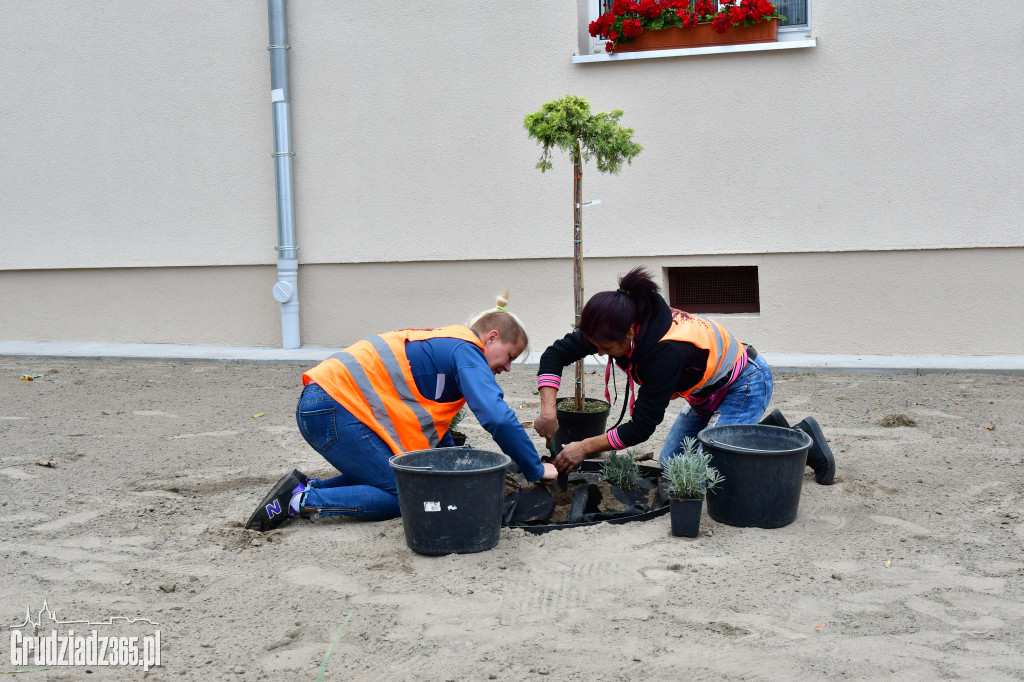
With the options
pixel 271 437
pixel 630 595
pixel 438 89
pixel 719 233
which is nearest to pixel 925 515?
pixel 630 595

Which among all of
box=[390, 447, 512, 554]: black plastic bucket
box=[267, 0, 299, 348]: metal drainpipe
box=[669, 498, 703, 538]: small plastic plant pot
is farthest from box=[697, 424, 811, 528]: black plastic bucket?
box=[267, 0, 299, 348]: metal drainpipe

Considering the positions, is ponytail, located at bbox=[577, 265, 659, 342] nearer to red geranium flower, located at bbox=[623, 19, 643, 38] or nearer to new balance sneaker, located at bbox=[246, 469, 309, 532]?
new balance sneaker, located at bbox=[246, 469, 309, 532]

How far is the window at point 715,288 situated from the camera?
26.8 feet

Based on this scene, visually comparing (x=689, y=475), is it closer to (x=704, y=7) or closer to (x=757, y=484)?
(x=757, y=484)

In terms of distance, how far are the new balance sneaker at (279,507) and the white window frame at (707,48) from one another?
210 inches

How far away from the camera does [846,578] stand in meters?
3.27

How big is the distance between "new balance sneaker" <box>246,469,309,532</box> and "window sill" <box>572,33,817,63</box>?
17.4ft

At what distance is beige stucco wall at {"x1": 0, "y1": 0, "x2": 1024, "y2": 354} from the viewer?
7.50 m

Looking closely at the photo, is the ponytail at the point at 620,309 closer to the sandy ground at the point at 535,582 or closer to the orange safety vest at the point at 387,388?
the orange safety vest at the point at 387,388

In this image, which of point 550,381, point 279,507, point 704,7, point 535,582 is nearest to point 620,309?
point 550,381

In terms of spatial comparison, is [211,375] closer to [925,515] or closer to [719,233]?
[719,233]

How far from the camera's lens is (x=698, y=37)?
7.81 metres

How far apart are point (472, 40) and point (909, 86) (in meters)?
3.78

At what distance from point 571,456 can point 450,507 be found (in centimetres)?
76
